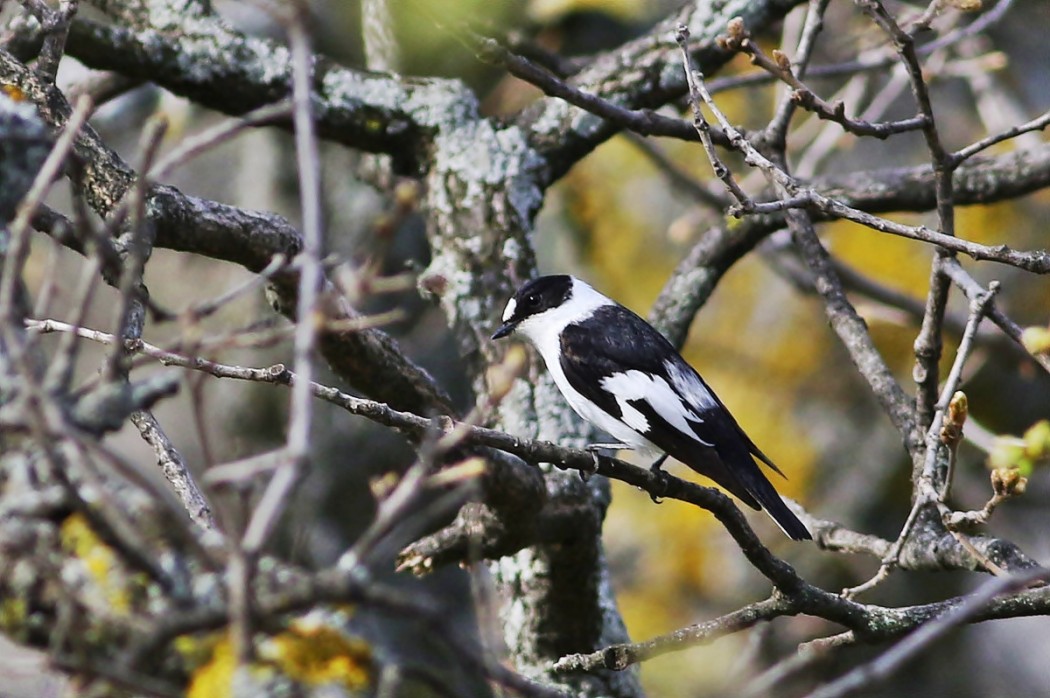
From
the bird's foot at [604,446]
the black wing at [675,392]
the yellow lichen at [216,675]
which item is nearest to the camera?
the yellow lichen at [216,675]

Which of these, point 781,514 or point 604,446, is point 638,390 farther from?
point 781,514

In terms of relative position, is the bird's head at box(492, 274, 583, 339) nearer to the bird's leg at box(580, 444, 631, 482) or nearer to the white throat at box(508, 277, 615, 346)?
the white throat at box(508, 277, 615, 346)

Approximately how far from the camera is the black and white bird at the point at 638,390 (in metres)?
4.12

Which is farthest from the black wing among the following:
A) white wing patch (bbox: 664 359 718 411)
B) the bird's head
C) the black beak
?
the black beak

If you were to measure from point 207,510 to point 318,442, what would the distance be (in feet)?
13.5

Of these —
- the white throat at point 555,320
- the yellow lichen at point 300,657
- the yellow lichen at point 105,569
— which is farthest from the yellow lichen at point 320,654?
the white throat at point 555,320

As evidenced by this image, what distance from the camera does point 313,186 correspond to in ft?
4.31

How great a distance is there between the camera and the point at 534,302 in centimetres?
441

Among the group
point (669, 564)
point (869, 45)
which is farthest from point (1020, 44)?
point (669, 564)

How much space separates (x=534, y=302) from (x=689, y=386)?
0.63 m

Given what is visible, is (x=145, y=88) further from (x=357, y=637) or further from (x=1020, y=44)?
(x=357, y=637)

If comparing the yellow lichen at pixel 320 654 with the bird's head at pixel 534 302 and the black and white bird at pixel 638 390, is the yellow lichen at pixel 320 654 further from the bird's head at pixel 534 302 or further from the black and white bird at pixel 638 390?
the bird's head at pixel 534 302

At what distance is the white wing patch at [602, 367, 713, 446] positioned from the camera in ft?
13.7

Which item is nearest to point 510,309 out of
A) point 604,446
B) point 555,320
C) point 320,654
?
point 555,320
